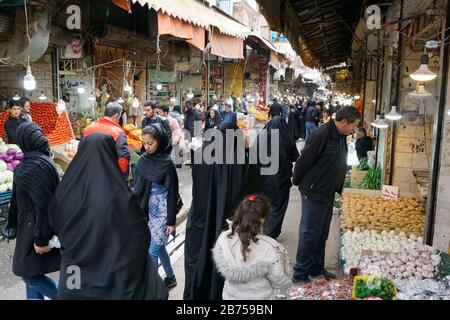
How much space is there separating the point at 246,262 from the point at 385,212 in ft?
12.4

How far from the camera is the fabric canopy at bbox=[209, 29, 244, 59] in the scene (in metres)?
11.4

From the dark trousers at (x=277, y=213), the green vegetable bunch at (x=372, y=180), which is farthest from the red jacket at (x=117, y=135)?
the green vegetable bunch at (x=372, y=180)

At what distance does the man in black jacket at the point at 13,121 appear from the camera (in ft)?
25.3

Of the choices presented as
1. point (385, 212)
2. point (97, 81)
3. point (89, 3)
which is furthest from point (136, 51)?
point (385, 212)

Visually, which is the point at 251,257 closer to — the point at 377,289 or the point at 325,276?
the point at 377,289

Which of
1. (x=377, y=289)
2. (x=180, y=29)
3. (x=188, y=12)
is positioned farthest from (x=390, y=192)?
(x=188, y=12)

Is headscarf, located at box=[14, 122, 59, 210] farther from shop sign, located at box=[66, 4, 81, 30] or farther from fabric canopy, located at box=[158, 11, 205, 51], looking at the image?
shop sign, located at box=[66, 4, 81, 30]

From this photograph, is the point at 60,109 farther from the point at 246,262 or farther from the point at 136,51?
the point at 246,262

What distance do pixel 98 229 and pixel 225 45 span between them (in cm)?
992

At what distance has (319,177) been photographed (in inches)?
182

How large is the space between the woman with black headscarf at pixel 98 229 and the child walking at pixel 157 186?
145cm

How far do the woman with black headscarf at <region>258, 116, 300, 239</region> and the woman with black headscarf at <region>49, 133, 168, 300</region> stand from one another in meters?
3.50

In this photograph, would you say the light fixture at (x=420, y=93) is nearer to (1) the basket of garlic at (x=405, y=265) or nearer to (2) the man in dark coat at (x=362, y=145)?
(1) the basket of garlic at (x=405, y=265)

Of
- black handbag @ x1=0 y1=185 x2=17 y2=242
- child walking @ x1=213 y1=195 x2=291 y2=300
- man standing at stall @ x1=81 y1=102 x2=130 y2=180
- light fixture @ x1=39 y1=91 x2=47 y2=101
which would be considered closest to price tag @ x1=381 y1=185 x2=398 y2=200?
man standing at stall @ x1=81 y1=102 x2=130 y2=180
